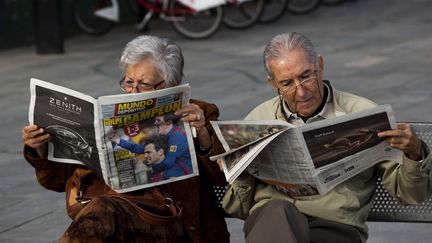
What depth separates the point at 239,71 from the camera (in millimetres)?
11336

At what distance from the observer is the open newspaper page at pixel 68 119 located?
14.2 ft

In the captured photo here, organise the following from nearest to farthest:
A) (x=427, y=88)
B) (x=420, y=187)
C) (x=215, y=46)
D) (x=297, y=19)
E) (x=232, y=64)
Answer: (x=420, y=187), (x=427, y=88), (x=232, y=64), (x=215, y=46), (x=297, y=19)

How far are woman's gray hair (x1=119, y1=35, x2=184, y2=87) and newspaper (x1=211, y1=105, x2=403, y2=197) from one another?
377 mm

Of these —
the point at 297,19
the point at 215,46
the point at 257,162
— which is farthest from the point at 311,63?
the point at 297,19

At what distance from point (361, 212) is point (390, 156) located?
10.0 inches

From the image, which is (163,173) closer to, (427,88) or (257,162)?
(257,162)

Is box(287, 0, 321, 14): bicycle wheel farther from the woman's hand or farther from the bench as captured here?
the woman's hand

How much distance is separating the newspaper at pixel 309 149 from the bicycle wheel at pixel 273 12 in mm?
10409

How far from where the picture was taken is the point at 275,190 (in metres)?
4.50

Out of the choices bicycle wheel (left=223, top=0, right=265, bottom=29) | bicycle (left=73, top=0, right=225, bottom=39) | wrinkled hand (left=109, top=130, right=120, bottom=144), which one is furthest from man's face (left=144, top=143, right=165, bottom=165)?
bicycle wheel (left=223, top=0, right=265, bottom=29)

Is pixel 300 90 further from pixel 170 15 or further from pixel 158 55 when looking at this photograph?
pixel 170 15

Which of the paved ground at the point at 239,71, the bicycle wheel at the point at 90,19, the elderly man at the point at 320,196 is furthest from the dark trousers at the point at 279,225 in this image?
the bicycle wheel at the point at 90,19

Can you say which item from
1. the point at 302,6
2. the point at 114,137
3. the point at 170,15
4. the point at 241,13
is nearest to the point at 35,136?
the point at 114,137

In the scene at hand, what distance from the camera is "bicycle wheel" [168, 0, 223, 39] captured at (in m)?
13.9
